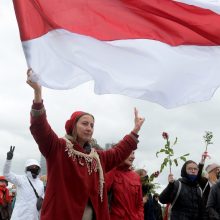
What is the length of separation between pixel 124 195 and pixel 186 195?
233 centimetres

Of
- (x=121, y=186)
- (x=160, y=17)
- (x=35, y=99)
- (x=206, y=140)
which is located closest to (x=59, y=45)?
(x=35, y=99)

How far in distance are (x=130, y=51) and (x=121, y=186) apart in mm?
2341

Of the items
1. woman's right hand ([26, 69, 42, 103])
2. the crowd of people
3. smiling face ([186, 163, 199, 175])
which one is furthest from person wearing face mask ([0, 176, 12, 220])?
woman's right hand ([26, 69, 42, 103])

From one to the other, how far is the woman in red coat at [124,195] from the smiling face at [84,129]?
73.6 inches

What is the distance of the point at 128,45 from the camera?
5293 mm

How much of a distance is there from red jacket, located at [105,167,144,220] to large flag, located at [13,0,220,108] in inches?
83.0

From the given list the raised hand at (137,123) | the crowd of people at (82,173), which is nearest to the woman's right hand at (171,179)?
the crowd of people at (82,173)

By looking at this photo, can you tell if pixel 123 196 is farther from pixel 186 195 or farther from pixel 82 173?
pixel 186 195

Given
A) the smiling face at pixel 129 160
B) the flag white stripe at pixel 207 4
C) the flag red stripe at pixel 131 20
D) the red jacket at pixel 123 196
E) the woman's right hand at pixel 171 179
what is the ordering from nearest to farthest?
the flag red stripe at pixel 131 20 < the flag white stripe at pixel 207 4 < the red jacket at pixel 123 196 < the smiling face at pixel 129 160 < the woman's right hand at pixel 171 179

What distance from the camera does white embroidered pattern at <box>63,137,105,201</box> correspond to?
5.06 metres

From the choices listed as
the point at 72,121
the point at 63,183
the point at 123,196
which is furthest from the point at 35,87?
the point at 123,196

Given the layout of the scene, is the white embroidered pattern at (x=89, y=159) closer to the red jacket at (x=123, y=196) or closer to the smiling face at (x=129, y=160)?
the red jacket at (x=123, y=196)

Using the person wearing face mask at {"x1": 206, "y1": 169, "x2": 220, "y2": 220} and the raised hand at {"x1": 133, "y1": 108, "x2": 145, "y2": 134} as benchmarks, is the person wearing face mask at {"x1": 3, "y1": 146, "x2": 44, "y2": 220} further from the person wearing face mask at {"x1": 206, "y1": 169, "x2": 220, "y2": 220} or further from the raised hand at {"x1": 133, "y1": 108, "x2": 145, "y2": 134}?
the raised hand at {"x1": 133, "y1": 108, "x2": 145, "y2": 134}

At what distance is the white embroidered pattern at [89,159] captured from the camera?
5062mm
